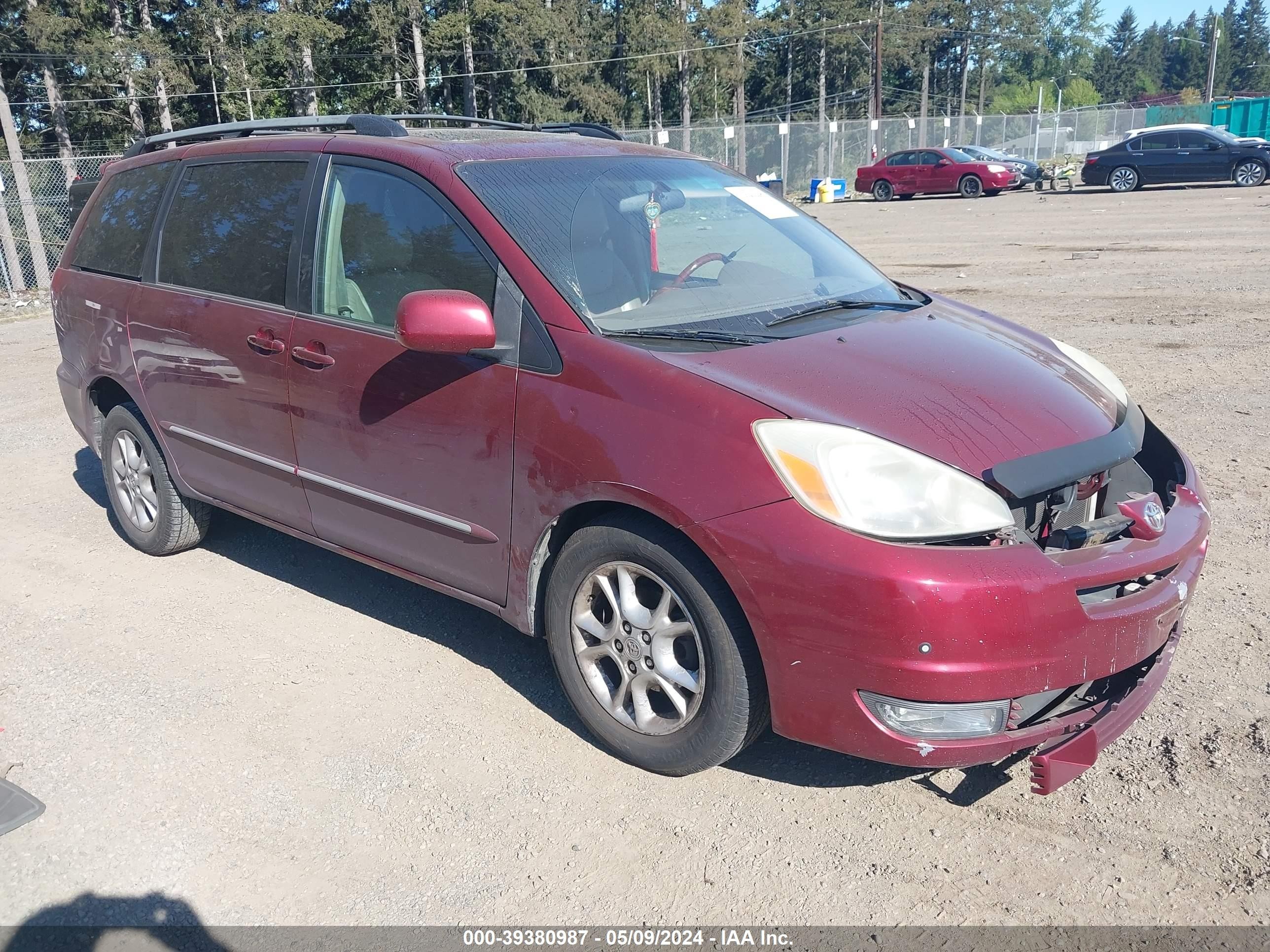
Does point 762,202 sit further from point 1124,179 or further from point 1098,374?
point 1124,179

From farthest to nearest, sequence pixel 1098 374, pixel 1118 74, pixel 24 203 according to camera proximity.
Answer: pixel 1118 74, pixel 24 203, pixel 1098 374

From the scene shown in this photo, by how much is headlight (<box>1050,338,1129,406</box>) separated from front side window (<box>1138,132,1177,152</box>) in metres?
27.0

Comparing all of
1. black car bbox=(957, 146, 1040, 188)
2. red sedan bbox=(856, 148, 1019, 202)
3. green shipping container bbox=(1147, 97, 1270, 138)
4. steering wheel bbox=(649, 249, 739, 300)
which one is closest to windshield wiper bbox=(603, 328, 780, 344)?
steering wheel bbox=(649, 249, 739, 300)

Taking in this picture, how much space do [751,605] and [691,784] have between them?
749mm

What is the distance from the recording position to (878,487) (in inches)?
106

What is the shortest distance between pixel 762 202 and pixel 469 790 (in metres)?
2.66

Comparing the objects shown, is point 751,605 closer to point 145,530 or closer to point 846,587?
point 846,587

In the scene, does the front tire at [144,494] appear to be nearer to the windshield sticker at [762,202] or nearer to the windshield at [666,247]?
the windshield at [666,247]

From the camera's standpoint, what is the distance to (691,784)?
3.18 meters

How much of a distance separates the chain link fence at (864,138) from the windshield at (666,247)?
32.3 meters

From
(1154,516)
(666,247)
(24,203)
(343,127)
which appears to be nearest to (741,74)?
(24,203)

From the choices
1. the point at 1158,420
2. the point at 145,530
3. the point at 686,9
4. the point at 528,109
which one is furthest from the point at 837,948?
the point at 686,9

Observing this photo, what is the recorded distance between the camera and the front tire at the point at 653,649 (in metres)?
2.87

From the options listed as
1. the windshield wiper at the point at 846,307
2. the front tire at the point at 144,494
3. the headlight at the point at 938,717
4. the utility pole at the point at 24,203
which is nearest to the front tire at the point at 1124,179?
the utility pole at the point at 24,203
